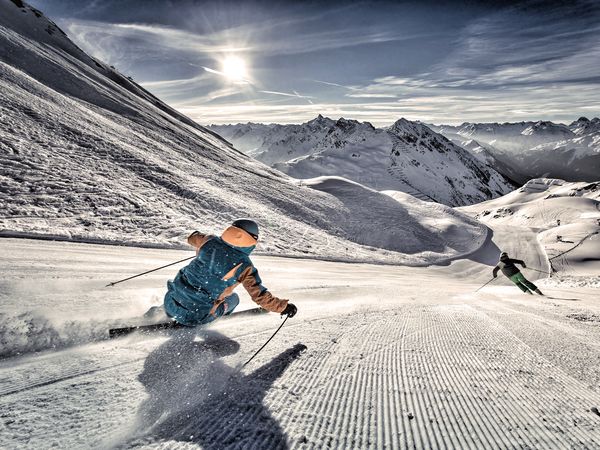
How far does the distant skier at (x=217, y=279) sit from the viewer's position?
3.89 meters

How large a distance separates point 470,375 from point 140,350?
3.23 m

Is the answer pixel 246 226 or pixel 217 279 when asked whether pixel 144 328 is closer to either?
pixel 217 279

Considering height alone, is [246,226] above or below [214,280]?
above

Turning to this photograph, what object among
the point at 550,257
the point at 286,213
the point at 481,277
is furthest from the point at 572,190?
→ the point at 286,213

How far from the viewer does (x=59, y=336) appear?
3.44 meters

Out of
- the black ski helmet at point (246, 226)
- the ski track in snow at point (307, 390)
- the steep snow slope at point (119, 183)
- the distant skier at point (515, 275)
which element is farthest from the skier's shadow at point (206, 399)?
the distant skier at point (515, 275)

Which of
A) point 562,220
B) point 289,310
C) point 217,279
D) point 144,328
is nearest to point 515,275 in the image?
point 289,310

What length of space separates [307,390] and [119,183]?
1321 centimetres

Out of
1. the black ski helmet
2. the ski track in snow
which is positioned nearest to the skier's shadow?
the ski track in snow

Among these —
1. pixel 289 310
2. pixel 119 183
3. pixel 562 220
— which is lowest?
pixel 289 310

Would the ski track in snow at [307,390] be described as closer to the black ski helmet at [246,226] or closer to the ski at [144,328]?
the ski at [144,328]

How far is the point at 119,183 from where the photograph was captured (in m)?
13.6

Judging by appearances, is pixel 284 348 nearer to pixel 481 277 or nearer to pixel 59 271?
pixel 59 271

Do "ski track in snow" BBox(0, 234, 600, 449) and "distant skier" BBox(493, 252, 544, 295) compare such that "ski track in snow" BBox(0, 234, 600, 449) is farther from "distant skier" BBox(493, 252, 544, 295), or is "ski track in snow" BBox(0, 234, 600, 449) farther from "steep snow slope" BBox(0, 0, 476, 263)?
"distant skier" BBox(493, 252, 544, 295)
